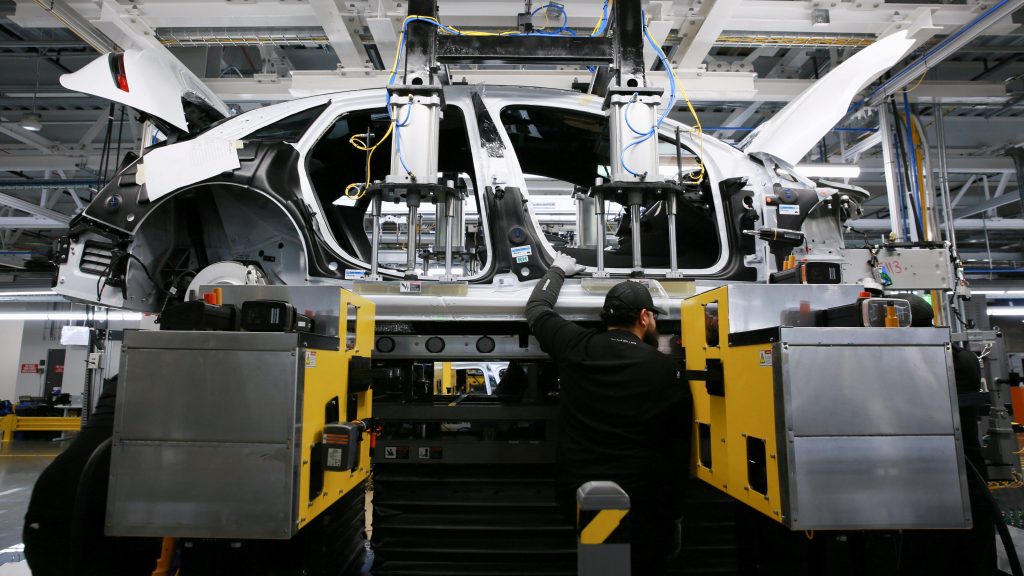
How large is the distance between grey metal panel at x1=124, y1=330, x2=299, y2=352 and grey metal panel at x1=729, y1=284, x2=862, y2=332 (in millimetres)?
1473

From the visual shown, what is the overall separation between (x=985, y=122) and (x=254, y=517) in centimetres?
1032

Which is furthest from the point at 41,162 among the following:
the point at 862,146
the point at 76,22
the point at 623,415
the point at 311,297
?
the point at 862,146

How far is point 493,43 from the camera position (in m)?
3.07

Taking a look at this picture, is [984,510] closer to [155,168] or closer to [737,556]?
[737,556]

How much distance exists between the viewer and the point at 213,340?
1.66 m

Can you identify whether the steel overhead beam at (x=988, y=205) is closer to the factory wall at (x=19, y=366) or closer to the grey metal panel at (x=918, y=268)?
the grey metal panel at (x=918, y=268)

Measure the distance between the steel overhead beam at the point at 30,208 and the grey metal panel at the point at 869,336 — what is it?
11.1 meters

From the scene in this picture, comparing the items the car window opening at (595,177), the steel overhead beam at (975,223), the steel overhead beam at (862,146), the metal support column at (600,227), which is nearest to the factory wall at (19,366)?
the car window opening at (595,177)

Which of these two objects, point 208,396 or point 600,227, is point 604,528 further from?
point 600,227

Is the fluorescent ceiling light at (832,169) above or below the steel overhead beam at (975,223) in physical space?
below

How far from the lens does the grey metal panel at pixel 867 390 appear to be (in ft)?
5.31

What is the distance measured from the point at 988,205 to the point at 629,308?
35.1 feet

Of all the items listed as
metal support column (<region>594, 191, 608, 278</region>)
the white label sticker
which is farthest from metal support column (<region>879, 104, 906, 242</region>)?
the white label sticker

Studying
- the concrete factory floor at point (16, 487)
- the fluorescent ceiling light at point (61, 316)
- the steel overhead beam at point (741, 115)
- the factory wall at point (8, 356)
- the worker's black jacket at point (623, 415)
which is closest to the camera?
the worker's black jacket at point (623, 415)
